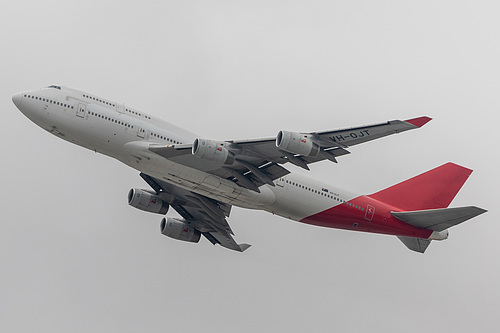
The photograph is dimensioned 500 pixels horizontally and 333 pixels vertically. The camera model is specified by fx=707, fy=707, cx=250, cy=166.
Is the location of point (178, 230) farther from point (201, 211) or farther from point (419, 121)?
point (419, 121)

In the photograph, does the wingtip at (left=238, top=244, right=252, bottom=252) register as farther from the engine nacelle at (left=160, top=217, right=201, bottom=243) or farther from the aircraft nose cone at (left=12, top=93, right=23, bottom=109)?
the aircraft nose cone at (left=12, top=93, right=23, bottom=109)

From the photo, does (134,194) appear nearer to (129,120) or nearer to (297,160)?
(129,120)

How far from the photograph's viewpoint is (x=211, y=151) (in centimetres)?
3678

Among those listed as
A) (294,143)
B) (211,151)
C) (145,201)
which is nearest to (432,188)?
(294,143)

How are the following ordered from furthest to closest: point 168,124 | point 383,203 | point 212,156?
1. point 383,203
2. point 168,124
3. point 212,156

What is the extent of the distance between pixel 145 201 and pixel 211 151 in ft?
35.0

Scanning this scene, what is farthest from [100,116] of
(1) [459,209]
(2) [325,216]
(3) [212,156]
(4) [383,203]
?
(1) [459,209]

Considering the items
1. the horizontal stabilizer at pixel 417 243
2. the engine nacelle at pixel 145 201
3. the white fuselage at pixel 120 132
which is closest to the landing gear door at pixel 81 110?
the white fuselage at pixel 120 132

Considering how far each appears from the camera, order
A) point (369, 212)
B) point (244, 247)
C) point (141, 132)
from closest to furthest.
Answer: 1. point (141, 132)
2. point (369, 212)
3. point (244, 247)

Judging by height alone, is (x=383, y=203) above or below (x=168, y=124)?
below

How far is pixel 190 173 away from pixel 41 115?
8.51 m

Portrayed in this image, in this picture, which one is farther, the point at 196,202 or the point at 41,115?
the point at 196,202

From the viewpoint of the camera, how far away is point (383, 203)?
44062 millimetres

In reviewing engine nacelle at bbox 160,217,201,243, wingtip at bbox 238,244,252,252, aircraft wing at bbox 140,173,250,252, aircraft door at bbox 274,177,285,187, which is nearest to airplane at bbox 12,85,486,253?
aircraft door at bbox 274,177,285,187
